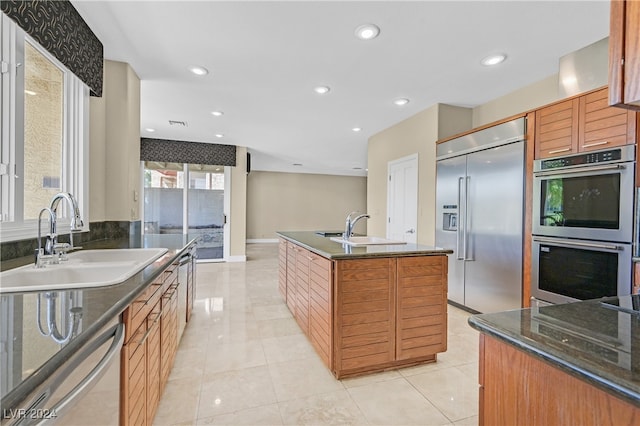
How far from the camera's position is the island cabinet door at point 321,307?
2041 millimetres

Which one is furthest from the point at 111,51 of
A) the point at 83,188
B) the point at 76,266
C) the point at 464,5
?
the point at 464,5

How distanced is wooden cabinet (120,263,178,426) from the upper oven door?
2989 mm

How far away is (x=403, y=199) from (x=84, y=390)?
430cm

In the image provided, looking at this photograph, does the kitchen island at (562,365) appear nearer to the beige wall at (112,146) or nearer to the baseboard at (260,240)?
the beige wall at (112,146)

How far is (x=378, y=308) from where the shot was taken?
2064mm

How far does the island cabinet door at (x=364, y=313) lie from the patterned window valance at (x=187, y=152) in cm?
515

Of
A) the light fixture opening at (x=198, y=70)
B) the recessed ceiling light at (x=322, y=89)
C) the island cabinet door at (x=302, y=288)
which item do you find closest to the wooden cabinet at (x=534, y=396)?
the island cabinet door at (x=302, y=288)

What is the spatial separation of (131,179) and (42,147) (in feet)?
2.85

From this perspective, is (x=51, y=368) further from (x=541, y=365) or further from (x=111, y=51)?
(x=111, y=51)

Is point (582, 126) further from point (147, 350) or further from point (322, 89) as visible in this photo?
point (147, 350)

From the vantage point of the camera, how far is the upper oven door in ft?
6.55

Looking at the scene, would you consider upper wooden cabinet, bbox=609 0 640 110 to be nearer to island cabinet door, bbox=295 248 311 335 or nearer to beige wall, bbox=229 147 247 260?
island cabinet door, bbox=295 248 311 335

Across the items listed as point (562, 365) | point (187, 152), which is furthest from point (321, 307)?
point (187, 152)

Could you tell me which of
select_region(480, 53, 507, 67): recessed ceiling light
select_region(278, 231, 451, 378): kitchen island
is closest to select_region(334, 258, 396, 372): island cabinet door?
select_region(278, 231, 451, 378): kitchen island
